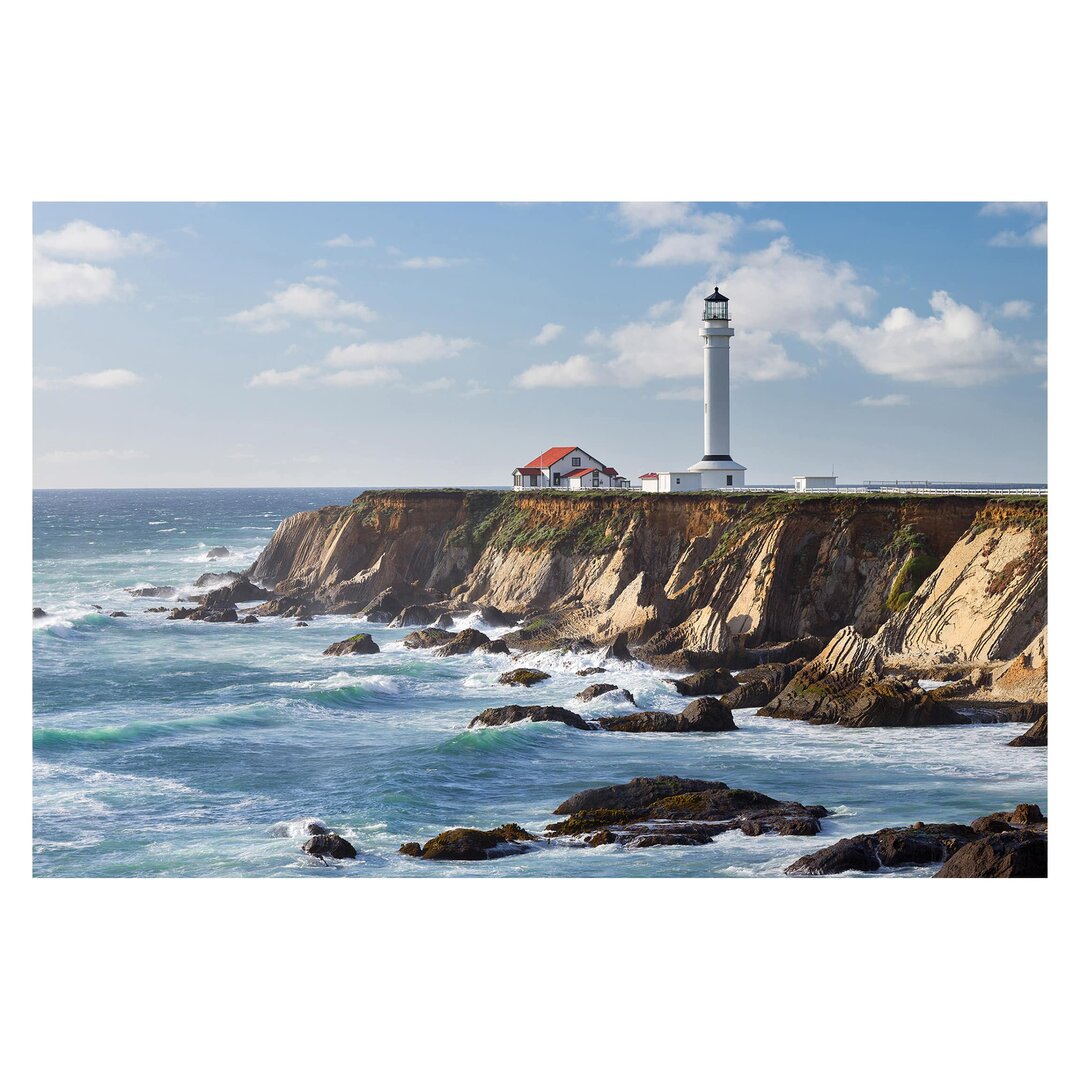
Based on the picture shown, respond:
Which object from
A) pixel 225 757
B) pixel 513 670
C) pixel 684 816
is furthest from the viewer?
pixel 513 670

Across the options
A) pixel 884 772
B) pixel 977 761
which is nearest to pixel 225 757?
pixel 884 772

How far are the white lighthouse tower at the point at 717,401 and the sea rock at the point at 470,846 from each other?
1080 centimetres

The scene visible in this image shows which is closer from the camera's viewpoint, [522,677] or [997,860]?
[997,860]

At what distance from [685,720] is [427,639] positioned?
419 inches

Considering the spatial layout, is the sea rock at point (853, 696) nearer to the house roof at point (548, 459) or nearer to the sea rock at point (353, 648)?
the house roof at point (548, 459)

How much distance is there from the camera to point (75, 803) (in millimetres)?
14828

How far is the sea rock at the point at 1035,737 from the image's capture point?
16.8 m

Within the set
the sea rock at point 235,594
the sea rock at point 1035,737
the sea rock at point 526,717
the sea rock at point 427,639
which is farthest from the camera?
the sea rock at point 235,594

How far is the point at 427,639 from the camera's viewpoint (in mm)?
28297

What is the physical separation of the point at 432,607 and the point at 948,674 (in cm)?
1563

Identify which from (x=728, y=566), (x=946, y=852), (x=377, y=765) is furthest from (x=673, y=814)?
(x=728, y=566)

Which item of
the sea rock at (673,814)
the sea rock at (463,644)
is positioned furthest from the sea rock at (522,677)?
the sea rock at (673,814)

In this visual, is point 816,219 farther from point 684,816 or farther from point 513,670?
point 513,670

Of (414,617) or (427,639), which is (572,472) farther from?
(427,639)
